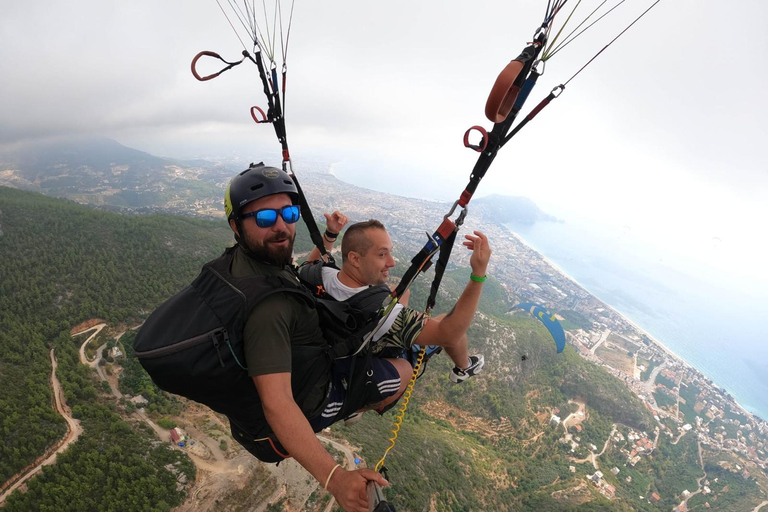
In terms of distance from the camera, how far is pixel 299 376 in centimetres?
260

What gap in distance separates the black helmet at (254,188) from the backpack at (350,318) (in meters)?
0.99

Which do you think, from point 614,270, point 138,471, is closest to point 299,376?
point 138,471

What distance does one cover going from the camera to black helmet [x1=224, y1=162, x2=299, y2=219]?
2.70m

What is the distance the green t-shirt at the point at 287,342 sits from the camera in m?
1.98

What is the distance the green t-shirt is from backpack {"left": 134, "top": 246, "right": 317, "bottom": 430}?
0.09m

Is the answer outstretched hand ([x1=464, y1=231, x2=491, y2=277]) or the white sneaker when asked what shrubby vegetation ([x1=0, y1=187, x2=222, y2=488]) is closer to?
the white sneaker

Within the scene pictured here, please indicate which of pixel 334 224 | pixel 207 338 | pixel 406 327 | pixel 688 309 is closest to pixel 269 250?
pixel 207 338

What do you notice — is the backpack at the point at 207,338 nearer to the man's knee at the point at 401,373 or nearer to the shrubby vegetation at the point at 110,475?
the man's knee at the point at 401,373

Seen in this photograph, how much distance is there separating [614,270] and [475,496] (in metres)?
176

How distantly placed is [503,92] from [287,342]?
6.94ft

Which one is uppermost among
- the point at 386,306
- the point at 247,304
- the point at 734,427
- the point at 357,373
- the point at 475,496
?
the point at 247,304

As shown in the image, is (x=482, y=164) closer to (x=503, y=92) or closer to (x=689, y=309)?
(x=503, y=92)

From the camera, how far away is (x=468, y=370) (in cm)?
508

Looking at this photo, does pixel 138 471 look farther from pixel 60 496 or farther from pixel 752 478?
pixel 752 478
